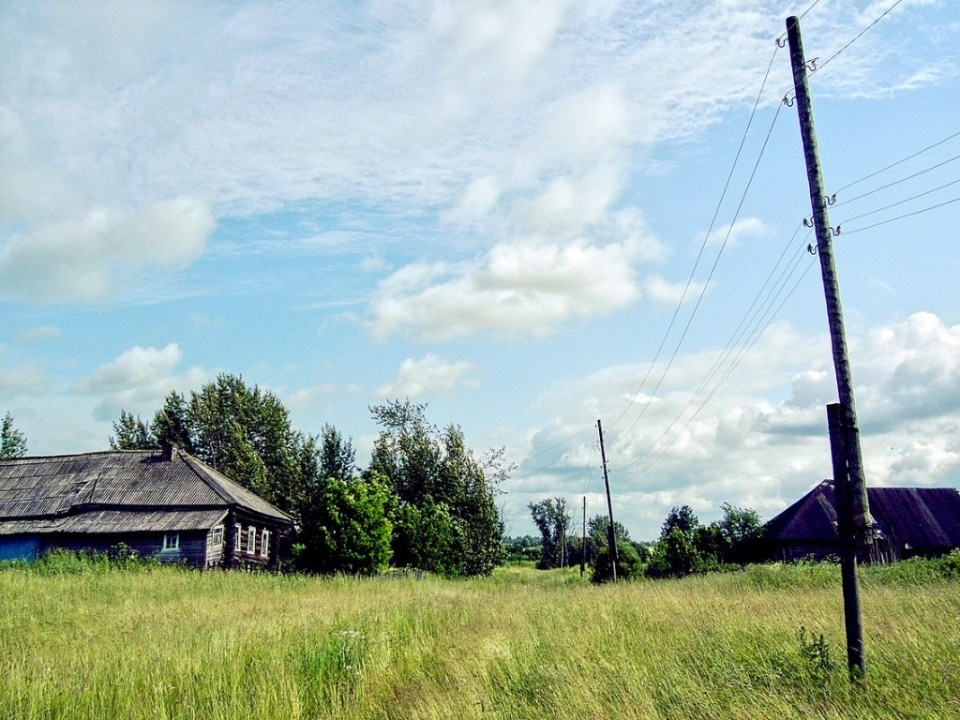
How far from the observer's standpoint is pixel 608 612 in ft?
40.3

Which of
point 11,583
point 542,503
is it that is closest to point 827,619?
point 11,583

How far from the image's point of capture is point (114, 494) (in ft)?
111

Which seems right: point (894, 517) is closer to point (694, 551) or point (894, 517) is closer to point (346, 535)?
point (694, 551)

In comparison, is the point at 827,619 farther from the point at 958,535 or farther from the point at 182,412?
the point at 182,412

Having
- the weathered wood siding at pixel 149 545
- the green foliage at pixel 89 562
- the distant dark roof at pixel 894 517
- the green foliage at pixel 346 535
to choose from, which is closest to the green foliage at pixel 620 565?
the distant dark roof at pixel 894 517

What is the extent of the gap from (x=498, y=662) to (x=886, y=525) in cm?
3534

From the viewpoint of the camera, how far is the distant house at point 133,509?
31281mm

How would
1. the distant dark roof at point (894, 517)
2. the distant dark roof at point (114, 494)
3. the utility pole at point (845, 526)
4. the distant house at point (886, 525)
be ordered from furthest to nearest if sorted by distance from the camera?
1. the distant dark roof at point (894, 517)
2. the distant house at point (886, 525)
3. the distant dark roof at point (114, 494)
4. the utility pole at point (845, 526)

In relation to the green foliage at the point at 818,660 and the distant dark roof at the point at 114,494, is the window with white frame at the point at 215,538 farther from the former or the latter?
the green foliage at the point at 818,660

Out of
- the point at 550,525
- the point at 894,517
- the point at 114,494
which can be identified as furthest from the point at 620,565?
the point at 550,525

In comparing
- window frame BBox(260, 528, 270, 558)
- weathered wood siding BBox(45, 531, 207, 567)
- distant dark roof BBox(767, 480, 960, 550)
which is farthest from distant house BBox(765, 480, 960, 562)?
weathered wood siding BBox(45, 531, 207, 567)

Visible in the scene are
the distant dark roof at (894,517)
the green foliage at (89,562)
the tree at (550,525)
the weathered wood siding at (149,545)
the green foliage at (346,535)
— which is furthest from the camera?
the tree at (550,525)

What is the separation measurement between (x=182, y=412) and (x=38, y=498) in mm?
23446

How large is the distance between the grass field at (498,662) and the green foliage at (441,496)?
29.1 metres
